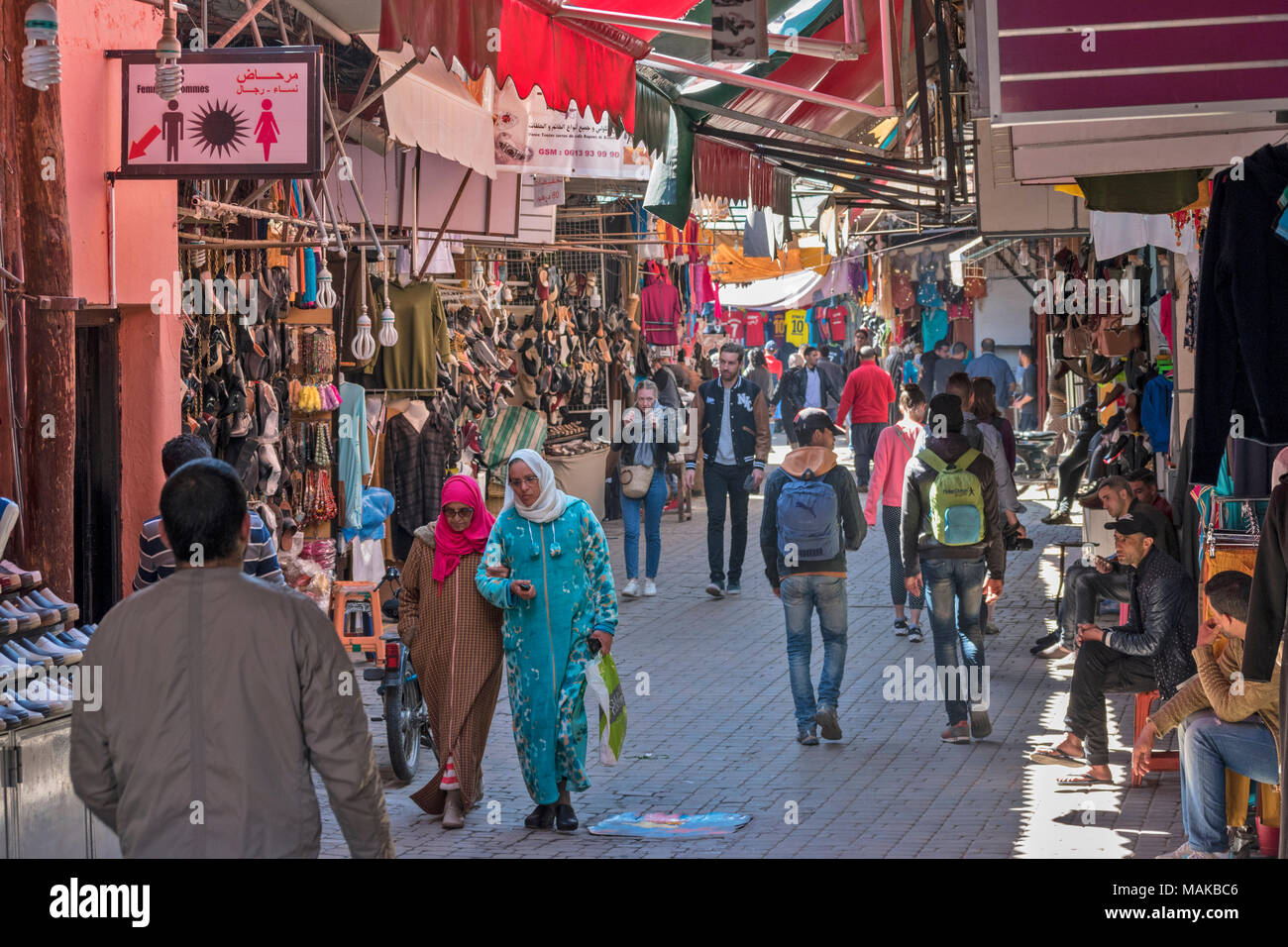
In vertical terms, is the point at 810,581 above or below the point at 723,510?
below

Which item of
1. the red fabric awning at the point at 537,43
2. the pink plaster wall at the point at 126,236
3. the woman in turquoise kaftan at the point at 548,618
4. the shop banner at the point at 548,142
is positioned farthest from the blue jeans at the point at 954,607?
the pink plaster wall at the point at 126,236

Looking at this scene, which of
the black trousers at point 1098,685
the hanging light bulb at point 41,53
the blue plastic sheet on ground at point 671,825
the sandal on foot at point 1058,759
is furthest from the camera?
the sandal on foot at point 1058,759

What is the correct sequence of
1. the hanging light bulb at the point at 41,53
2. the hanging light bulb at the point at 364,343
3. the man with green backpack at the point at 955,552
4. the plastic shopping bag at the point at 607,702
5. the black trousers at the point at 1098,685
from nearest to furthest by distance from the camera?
the hanging light bulb at the point at 41,53 < the plastic shopping bag at the point at 607,702 < the black trousers at the point at 1098,685 < the man with green backpack at the point at 955,552 < the hanging light bulb at the point at 364,343

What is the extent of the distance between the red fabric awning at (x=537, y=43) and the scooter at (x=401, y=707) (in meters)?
2.77

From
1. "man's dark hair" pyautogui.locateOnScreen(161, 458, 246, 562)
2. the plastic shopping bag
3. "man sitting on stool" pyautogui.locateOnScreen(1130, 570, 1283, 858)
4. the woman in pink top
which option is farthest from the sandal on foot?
"man's dark hair" pyautogui.locateOnScreen(161, 458, 246, 562)

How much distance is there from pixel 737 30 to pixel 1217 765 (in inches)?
143

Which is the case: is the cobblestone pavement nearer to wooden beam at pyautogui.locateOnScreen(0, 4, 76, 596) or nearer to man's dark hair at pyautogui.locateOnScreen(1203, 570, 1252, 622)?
man's dark hair at pyautogui.locateOnScreen(1203, 570, 1252, 622)

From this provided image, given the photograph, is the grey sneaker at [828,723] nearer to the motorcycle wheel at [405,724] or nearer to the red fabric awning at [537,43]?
the motorcycle wheel at [405,724]

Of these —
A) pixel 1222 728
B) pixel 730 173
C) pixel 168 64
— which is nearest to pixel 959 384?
pixel 730 173

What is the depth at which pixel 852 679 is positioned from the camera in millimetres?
11117

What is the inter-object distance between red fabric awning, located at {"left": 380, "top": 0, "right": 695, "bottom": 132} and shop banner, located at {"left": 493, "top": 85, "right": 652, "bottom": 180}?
1.40 meters

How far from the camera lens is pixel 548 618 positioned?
25.8 ft

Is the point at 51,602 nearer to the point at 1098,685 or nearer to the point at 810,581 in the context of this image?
the point at 810,581

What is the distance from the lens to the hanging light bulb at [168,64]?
268 inches
